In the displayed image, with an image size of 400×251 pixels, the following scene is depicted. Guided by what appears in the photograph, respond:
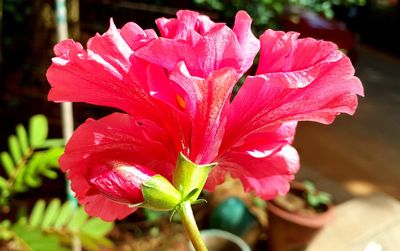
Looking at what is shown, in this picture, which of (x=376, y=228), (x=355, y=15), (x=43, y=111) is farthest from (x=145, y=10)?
(x=355, y=15)

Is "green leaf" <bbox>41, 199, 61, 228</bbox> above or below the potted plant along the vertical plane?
above

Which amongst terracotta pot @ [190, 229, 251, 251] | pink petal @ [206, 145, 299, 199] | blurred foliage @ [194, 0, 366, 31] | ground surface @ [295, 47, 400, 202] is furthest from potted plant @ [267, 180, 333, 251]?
pink petal @ [206, 145, 299, 199]

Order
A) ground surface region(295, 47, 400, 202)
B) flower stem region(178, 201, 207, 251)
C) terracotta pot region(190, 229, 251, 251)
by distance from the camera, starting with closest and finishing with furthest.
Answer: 1. flower stem region(178, 201, 207, 251)
2. terracotta pot region(190, 229, 251, 251)
3. ground surface region(295, 47, 400, 202)

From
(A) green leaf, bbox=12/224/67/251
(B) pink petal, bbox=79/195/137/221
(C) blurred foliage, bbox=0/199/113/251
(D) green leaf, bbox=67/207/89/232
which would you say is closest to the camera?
(B) pink petal, bbox=79/195/137/221

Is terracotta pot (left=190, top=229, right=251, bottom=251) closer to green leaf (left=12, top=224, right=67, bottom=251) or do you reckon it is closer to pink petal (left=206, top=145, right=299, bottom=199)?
green leaf (left=12, top=224, right=67, bottom=251)

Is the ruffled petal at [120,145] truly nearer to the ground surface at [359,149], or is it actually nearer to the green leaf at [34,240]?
the green leaf at [34,240]

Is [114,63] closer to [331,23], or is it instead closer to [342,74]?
[342,74]

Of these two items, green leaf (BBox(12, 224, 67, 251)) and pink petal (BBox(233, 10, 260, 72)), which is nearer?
pink petal (BBox(233, 10, 260, 72))
